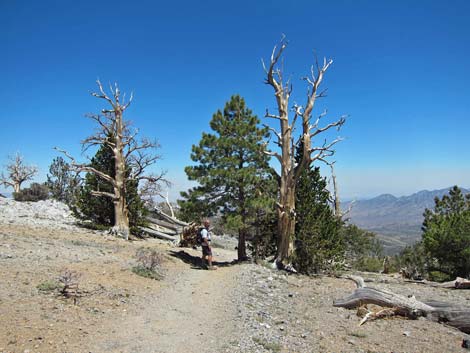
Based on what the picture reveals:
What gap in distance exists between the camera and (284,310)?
31.5 ft

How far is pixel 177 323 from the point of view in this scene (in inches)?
286

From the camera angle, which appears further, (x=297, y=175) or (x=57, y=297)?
(x=297, y=175)

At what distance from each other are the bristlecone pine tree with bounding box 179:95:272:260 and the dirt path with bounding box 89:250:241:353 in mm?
5682

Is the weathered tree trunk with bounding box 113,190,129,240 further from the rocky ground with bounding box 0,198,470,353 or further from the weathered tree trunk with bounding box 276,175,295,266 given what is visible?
the weathered tree trunk with bounding box 276,175,295,266

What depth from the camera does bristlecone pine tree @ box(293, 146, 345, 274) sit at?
16359 millimetres

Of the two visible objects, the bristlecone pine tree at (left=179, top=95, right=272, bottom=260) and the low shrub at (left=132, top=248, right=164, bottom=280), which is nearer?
the low shrub at (left=132, top=248, right=164, bottom=280)

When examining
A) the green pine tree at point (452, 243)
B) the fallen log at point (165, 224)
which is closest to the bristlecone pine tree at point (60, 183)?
the fallen log at point (165, 224)

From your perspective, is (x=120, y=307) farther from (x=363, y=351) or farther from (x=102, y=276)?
(x=363, y=351)

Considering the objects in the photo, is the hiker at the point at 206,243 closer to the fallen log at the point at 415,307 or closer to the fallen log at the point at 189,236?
the fallen log at the point at 415,307

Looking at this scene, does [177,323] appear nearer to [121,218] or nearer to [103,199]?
[121,218]

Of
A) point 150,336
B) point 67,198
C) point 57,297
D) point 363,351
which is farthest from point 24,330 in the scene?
point 67,198

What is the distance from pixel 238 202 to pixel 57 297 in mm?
10603

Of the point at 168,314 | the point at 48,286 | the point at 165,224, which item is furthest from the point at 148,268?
the point at 165,224

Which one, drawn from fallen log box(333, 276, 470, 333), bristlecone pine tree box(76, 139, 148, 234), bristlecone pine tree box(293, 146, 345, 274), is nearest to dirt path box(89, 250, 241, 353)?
fallen log box(333, 276, 470, 333)
